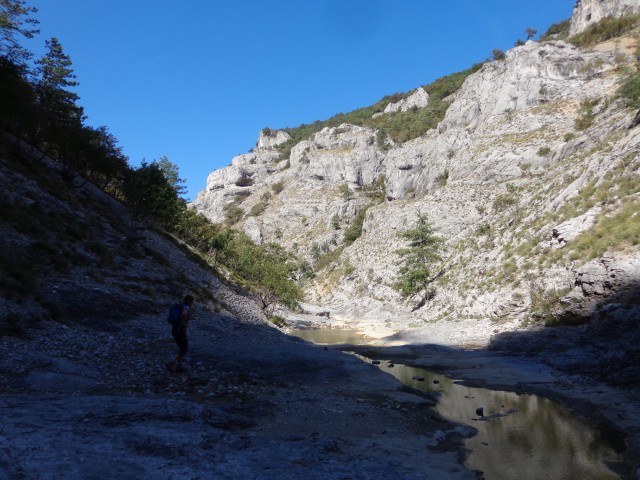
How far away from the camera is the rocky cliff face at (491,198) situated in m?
31.9

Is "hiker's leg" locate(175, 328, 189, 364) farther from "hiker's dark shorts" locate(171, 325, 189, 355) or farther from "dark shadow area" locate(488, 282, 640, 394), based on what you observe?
"dark shadow area" locate(488, 282, 640, 394)

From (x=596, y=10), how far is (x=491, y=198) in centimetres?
8098

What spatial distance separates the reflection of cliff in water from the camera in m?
10.5

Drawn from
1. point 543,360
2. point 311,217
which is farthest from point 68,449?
point 311,217

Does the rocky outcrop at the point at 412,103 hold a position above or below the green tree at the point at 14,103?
above

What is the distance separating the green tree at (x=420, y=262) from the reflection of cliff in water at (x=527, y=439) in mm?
41789

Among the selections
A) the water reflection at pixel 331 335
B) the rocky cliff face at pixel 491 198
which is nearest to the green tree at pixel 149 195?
the water reflection at pixel 331 335

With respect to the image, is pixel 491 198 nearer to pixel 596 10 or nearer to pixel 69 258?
pixel 69 258

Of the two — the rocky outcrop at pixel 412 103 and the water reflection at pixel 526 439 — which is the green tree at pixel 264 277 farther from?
the rocky outcrop at pixel 412 103

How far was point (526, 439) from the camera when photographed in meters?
12.8

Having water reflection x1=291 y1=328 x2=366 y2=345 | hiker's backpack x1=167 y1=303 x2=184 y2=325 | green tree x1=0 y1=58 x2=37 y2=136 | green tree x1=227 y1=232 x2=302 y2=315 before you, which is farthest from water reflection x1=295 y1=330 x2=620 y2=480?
green tree x1=227 y1=232 x2=302 y2=315

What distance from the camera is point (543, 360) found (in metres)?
24.0

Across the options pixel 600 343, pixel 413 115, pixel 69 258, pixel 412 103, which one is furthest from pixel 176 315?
pixel 412 103

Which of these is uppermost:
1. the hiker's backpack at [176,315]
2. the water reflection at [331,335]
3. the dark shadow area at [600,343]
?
the dark shadow area at [600,343]
